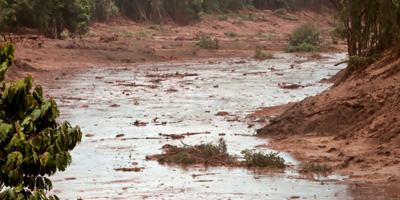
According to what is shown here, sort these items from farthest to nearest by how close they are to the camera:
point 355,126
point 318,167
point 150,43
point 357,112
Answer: point 150,43 < point 357,112 < point 355,126 < point 318,167

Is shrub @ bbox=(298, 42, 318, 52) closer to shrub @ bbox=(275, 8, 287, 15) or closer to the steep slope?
shrub @ bbox=(275, 8, 287, 15)

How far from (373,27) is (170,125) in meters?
5.39

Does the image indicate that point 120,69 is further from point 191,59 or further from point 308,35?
point 308,35

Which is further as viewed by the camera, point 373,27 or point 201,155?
point 373,27

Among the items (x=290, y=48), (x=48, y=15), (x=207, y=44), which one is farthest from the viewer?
(x=290, y=48)

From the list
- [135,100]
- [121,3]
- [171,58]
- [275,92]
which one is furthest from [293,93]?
[121,3]

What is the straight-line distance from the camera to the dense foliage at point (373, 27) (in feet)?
37.2

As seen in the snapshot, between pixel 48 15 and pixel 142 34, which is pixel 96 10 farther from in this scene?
pixel 48 15

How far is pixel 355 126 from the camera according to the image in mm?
9805

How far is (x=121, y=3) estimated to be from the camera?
2231 inches

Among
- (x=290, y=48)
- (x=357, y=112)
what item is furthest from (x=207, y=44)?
(x=357, y=112)

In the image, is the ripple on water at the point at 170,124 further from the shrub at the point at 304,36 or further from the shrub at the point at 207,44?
the shrub at the point at 304,36

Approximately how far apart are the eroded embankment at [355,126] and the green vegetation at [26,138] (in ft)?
15.0

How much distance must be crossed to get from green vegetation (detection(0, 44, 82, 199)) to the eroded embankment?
4.58 meters
